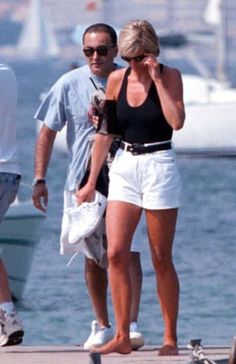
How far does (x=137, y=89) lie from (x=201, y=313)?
25.3 ft

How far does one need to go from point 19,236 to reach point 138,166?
6952mm

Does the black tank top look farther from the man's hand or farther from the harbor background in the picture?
the harbor background

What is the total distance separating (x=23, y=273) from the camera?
15.6m

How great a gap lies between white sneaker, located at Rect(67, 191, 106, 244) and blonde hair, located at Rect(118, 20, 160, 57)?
2.63 feet

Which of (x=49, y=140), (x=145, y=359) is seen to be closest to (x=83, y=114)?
(x=49, y=140)

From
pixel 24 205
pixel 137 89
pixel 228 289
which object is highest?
pixel 137 89

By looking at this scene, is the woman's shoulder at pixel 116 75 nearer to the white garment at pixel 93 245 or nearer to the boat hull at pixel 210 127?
the white garment at pixel 93 245

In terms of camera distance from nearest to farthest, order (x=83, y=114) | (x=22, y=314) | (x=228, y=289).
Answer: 1. (x=83, y=114)
2. (x=22, y=314)
3. (x=228, y=289)

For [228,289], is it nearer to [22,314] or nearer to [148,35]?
[22,314]

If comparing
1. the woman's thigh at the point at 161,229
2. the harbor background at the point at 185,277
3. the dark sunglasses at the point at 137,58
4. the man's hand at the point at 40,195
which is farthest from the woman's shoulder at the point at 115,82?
the harbor background at the point at 185,277

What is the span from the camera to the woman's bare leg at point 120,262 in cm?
808

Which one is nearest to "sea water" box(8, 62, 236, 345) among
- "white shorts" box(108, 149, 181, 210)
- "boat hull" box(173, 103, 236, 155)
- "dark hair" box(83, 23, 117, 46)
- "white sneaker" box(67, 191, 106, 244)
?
"white sneaker" box(67, 191, 106, 244)

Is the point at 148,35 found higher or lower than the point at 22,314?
higher

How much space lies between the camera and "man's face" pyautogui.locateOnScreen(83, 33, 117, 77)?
8523 millimetres
